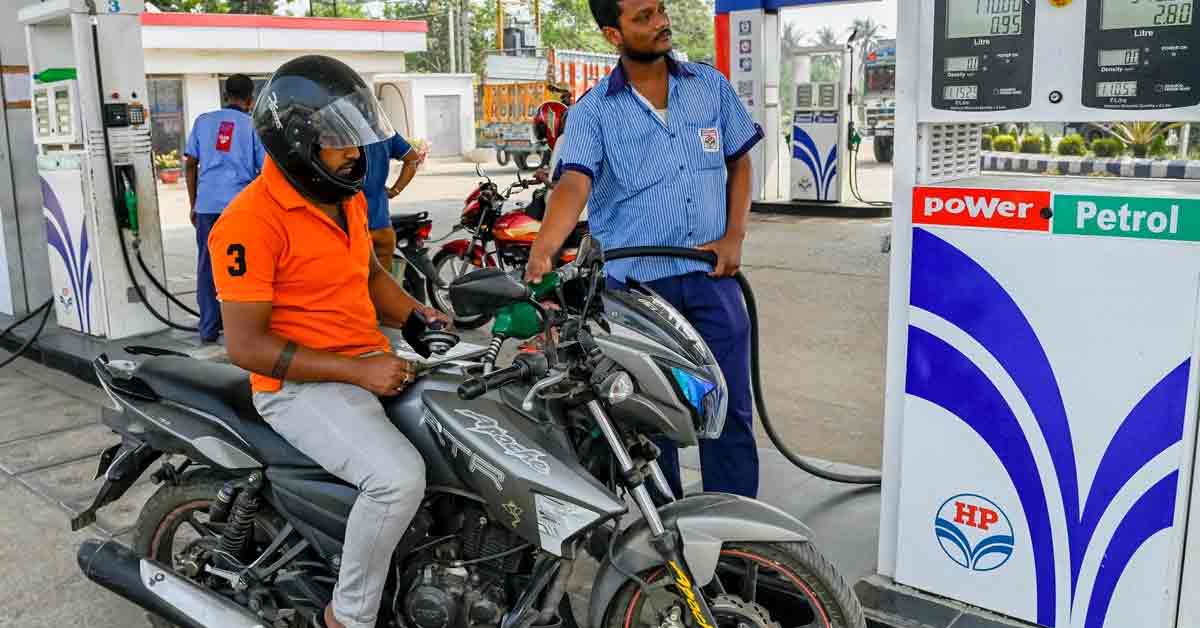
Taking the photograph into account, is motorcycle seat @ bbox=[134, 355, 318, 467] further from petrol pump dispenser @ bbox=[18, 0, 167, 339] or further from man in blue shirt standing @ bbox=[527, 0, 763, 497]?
petrol pump dispenser @ bbox=[18, 0, 167, 339]

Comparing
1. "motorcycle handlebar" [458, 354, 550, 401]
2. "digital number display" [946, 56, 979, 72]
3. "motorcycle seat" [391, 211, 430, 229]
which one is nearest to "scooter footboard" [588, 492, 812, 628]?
"motorcycle handlebar" [458, 354, 550, 401]

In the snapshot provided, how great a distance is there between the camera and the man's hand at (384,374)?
282cm

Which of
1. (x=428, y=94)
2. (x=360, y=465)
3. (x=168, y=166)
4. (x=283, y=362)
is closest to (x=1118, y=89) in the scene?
(x=360, y=465)

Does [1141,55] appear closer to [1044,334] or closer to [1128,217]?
[1128,217]

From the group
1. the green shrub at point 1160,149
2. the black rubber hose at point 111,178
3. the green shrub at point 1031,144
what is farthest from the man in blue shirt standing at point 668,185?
the green shrub at point 1031,144

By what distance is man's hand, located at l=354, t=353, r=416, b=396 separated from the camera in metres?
2.82

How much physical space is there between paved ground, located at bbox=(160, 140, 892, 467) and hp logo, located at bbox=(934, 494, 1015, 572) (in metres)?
1.91

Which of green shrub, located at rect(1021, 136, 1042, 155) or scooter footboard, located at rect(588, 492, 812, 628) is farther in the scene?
green shrub, located at rect(1021, 136, 1042, 155)

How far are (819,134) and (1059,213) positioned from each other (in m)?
12.5

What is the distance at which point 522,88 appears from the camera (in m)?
28.2

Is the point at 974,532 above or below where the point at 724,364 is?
below

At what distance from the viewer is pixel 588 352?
252 cm

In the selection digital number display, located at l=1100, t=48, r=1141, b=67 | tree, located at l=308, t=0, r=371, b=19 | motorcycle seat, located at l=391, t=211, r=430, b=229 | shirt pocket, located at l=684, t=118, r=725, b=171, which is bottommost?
motorcycle seat, located at l=391, t=211, r=430, b=229

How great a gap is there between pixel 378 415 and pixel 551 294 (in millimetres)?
626
